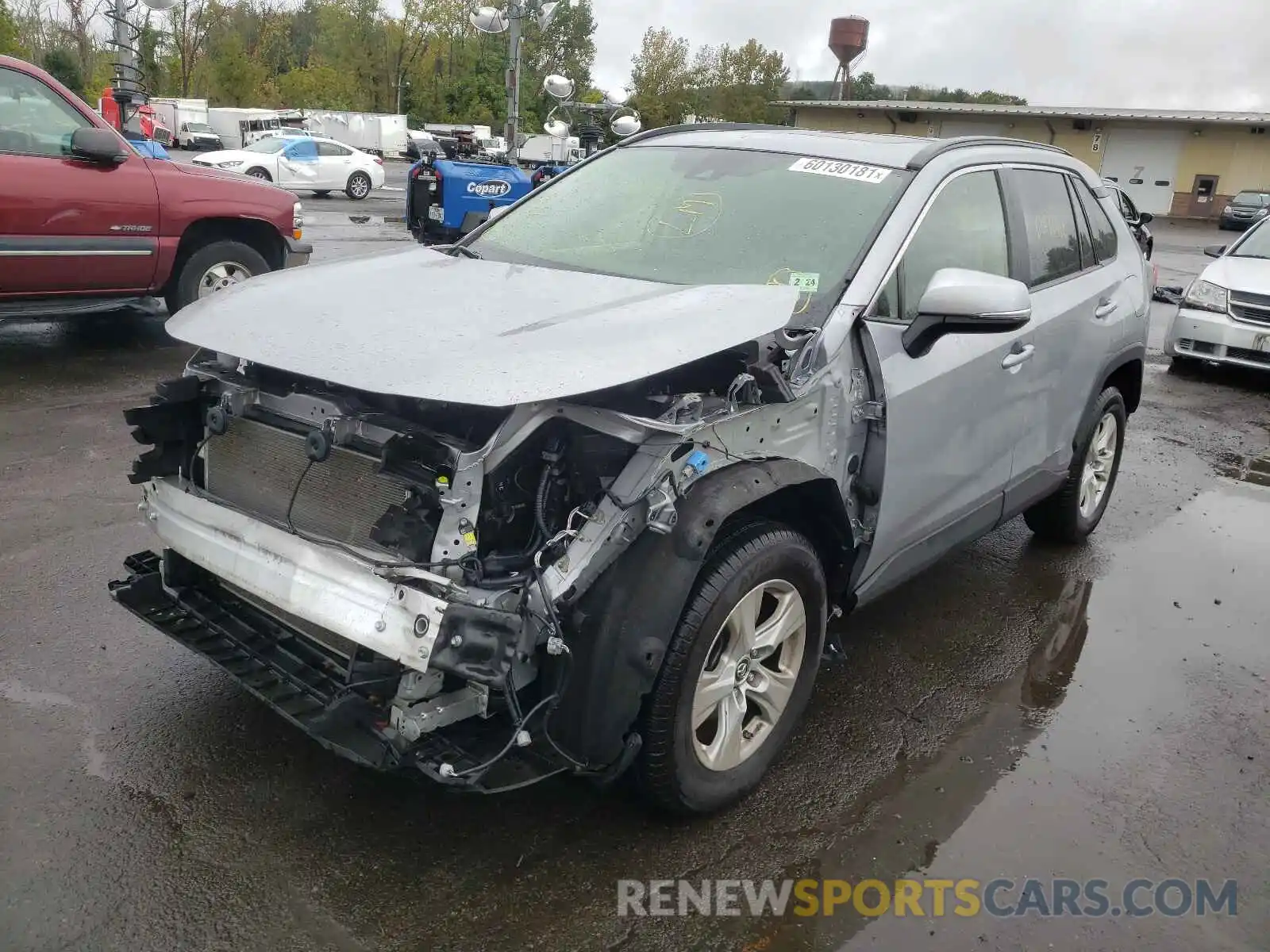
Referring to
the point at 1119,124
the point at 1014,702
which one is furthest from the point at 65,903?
the point at 1119,124

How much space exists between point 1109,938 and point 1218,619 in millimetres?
2501

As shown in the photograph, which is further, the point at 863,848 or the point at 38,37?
the point at 38,37

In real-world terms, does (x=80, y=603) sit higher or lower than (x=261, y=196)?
lower

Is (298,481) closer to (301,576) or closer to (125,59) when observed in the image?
(301,576)

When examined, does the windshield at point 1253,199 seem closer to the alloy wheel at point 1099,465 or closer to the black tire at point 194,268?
the alloy wheel at point 1099,465

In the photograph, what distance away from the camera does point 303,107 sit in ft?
216

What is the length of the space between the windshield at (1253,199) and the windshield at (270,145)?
32.3 m

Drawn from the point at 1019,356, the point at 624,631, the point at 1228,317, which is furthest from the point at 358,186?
the point at 624,631

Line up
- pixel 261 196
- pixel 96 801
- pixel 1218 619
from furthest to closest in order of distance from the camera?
pixel 261 196 < pixel 1218 619 < pixel 96 801

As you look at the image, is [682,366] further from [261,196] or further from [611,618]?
[261,196]

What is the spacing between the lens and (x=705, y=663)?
276 cm

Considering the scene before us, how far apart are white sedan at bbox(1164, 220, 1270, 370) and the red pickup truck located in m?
8.53

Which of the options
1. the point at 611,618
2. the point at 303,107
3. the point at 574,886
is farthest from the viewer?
the point at 303,107

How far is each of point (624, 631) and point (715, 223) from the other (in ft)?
5.89
